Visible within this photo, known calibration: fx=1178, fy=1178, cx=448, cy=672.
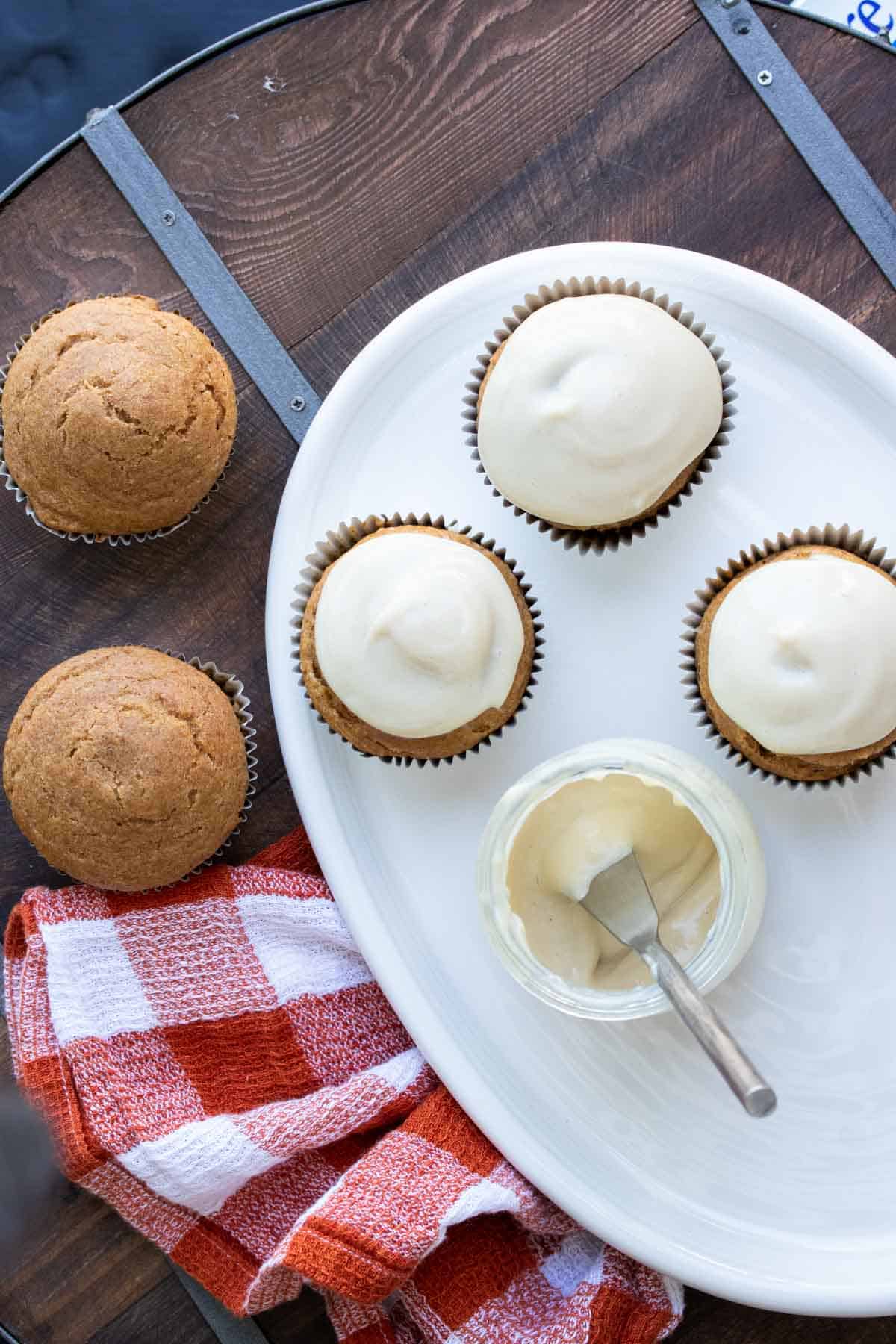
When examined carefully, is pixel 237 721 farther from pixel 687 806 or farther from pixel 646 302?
pixel 646 302

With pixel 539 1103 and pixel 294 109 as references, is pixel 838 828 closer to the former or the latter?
pixel 539 1103

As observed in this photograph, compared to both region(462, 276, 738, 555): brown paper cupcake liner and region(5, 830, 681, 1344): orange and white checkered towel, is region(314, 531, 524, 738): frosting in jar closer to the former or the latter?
region(462, 276, 738, 555): brown paper cupcake liner

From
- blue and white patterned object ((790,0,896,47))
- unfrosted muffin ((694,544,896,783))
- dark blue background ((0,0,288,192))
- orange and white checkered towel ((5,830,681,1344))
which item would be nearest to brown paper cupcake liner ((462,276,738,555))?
unfrosted muffin ((694,544,896,783))

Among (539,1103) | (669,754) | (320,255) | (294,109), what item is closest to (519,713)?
(669,754)

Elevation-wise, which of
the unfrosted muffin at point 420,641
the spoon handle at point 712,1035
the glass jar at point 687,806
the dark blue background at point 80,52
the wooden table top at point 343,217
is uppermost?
the dark blue background at point 80,52

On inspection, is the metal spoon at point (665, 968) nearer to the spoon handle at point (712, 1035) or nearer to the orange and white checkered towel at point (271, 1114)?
the spoon handle at point (712, 1035)

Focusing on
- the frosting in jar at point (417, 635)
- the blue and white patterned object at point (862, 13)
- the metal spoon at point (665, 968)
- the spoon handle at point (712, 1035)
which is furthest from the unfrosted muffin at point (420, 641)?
the blue and white patterned object at point (862, 13)
